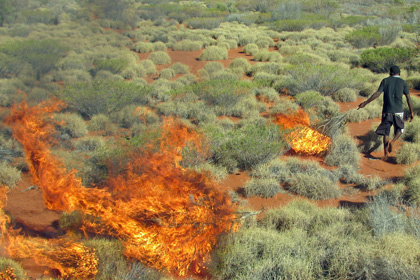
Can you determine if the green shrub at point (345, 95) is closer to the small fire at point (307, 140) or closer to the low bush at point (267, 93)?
the low bush at point (267, 93)

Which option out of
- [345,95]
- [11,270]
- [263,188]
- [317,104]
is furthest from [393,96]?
[11,270]

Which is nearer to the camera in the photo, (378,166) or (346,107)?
(378,166)

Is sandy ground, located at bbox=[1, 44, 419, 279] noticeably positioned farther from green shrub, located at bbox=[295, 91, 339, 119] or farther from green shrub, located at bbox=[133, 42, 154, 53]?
green shrub, located at bbox=[133, 42, 154, 53]

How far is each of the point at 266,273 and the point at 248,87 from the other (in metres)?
8.16

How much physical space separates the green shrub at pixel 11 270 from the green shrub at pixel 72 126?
4756mm

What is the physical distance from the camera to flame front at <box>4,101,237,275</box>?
418 centimetres

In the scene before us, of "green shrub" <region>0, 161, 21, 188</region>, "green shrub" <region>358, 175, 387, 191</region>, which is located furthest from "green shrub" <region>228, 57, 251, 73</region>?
"green shrub" <region>0, 161, 21, 188</region>

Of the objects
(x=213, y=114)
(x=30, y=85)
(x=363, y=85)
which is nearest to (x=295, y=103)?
(x=213, y=114)

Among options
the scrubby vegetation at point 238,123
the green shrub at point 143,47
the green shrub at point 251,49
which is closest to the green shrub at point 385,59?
the scrubby vegetation at point 238,123

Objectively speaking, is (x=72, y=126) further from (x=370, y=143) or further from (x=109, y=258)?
(x=370, y=143)

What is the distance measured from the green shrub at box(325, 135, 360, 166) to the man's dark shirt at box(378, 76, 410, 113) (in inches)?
40.2

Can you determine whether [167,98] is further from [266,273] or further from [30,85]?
[266,273]

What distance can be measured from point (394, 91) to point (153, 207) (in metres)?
4.72

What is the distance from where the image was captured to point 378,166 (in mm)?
A: 7055
